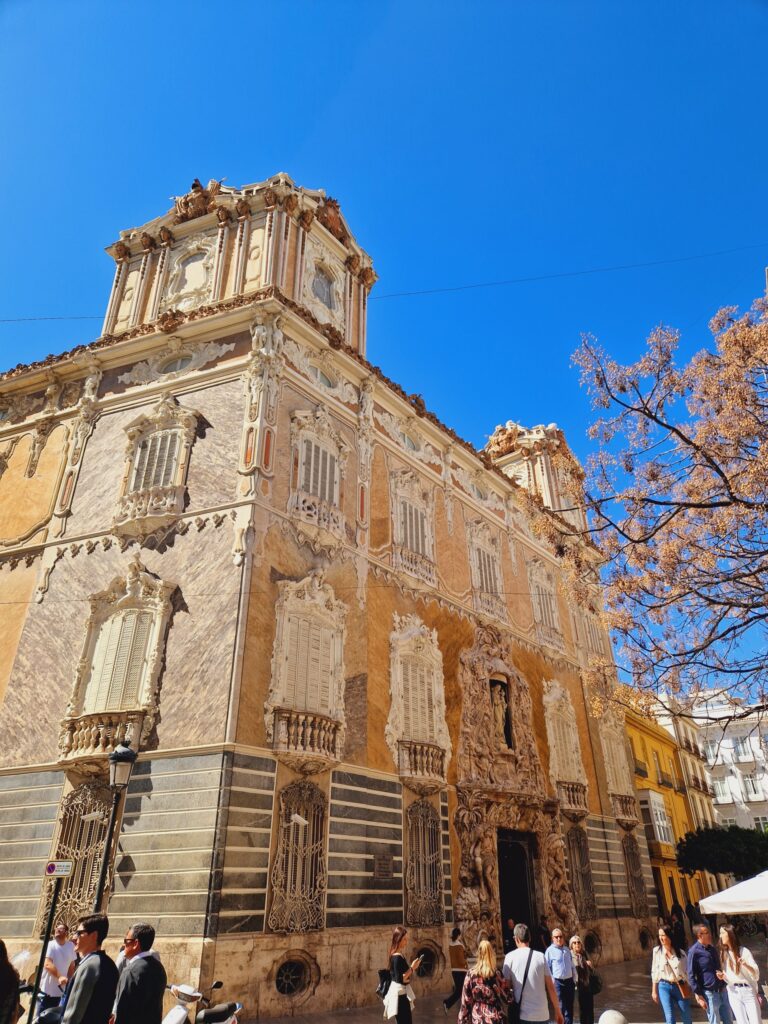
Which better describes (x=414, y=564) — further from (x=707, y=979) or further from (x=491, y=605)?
(x=707, y=979)

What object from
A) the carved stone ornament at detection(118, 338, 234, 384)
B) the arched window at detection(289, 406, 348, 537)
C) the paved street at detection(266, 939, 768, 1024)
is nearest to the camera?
the paved street at detection(266, 939, 768, 1024)

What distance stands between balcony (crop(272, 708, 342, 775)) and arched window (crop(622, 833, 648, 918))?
1567cm

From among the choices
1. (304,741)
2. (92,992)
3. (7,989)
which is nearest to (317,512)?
(304,741)

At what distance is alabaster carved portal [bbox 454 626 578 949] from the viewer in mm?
17781

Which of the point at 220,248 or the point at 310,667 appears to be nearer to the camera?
the point at 310,667

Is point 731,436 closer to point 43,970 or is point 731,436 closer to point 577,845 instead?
point 43,970

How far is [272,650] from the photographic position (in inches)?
584

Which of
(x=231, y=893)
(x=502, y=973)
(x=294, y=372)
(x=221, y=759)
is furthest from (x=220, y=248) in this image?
(x=502, y=973)

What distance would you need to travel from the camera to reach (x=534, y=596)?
26.6 meters

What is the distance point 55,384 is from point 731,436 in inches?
692

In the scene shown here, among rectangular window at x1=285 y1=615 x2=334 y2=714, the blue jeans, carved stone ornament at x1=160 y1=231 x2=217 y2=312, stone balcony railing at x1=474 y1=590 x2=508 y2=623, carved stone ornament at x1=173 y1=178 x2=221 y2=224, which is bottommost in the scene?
the blue jeans

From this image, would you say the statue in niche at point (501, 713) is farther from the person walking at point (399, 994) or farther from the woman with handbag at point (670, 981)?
the person walking at point (399, 994)

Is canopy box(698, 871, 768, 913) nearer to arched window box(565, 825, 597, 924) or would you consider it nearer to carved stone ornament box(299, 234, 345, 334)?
arched window box(565, 825, 597, 924)

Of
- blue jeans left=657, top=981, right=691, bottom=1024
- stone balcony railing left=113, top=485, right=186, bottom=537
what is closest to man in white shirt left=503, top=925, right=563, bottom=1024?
blue jeans left=657, top=981, right=691, bottom=1024
